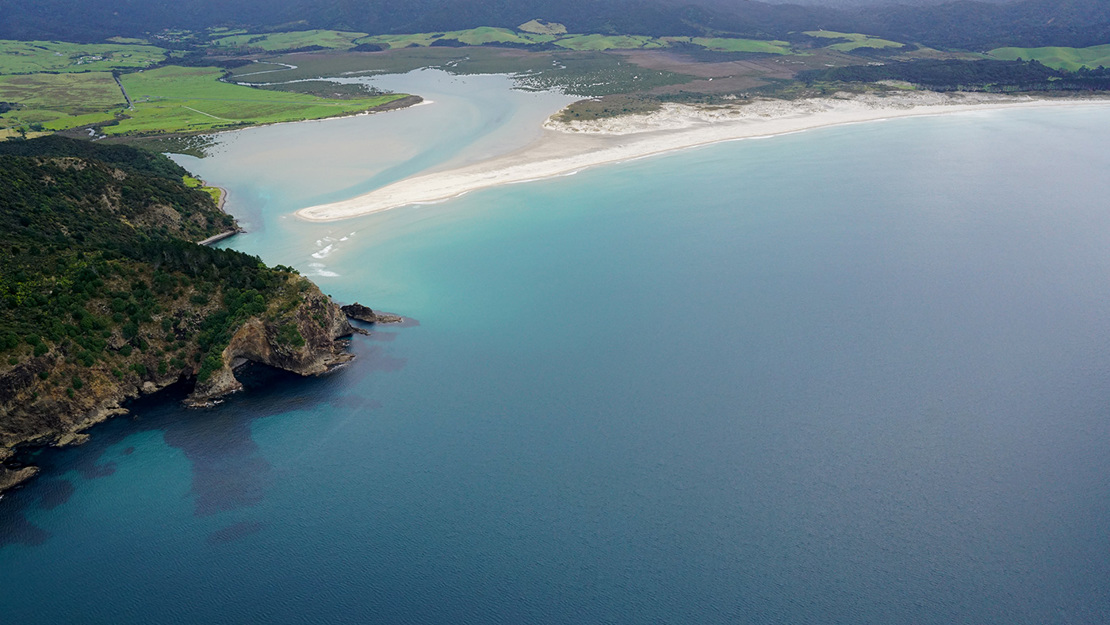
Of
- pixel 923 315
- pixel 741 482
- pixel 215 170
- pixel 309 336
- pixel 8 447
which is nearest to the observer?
pixel 741 482

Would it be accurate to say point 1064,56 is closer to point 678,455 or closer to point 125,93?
point 678,455

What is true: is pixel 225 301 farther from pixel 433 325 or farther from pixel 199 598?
pixel 199 598

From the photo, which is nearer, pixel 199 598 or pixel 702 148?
pixel 199 598

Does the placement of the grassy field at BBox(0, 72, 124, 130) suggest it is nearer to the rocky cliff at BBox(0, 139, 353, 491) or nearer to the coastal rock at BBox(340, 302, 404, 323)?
the rocky cliff at BBox(0, 139, 353, 491)

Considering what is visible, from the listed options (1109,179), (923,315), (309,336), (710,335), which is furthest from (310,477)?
(1109,179)

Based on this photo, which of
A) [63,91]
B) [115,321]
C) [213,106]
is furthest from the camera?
[63,91]

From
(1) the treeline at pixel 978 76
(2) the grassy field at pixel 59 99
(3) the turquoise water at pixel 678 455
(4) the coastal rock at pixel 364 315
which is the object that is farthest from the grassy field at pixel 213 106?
(1) the treeline at pixel 978 76

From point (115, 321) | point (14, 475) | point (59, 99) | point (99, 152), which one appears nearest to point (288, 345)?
point (115, 321)
